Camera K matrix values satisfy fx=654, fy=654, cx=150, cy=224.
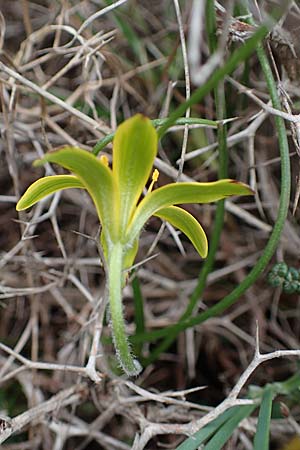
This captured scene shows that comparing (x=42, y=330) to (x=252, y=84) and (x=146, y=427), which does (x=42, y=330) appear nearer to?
(x=146, y=427)

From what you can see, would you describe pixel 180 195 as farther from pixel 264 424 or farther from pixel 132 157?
pixel 264 424

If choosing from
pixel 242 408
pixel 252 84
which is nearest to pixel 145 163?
pixel 242 408

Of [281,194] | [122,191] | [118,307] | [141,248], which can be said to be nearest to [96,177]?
[122,191]

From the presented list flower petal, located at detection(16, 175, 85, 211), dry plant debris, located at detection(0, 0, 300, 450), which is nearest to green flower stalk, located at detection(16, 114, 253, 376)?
flower petal, located at detection(16, 175, 85, 211)

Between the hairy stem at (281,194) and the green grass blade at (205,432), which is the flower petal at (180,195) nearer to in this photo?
the hairy stem at (281,194)

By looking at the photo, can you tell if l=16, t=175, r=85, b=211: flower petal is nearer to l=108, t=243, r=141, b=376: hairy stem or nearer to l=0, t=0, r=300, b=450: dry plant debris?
l=108, t=243, r=141, b=376: hairy stem
